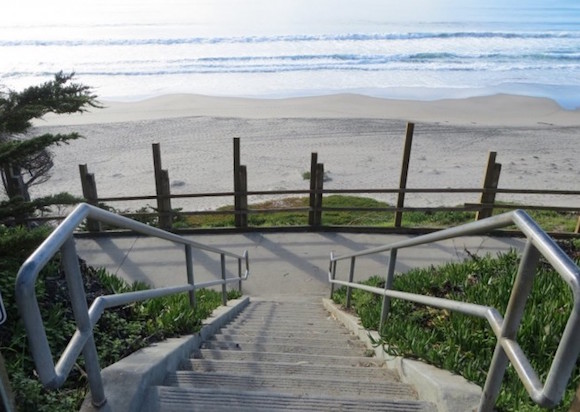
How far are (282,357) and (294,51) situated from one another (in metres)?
36.7

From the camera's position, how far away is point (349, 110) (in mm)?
24312

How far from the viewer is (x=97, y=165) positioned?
681 inches

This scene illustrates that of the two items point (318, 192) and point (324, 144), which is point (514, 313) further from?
point (324, 144)

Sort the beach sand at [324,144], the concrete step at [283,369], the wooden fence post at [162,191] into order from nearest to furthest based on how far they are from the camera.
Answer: the concrete step at [283,369] → the wooden fence post at [162,191] → the beach sand at [324,144]

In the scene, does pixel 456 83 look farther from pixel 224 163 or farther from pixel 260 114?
pixel 224 163

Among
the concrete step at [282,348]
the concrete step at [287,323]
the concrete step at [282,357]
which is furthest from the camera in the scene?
the concrete step at [287,323]

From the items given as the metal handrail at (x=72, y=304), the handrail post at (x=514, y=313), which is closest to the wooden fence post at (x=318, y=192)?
the metal handrail at (x=72, y=304)

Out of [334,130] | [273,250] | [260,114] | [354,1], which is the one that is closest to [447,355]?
[273,250]

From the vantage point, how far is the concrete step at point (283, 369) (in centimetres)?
326

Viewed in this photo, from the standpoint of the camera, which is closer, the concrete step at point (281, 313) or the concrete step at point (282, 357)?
the concrete step at point (282, 357)

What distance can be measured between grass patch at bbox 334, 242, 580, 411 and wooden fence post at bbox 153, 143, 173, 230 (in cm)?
519

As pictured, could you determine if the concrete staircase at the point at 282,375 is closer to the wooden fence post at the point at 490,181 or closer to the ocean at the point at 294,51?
the wooden fence post at the point at 490,181

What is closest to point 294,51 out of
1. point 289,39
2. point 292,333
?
point 289,39

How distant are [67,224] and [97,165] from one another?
1673cm
